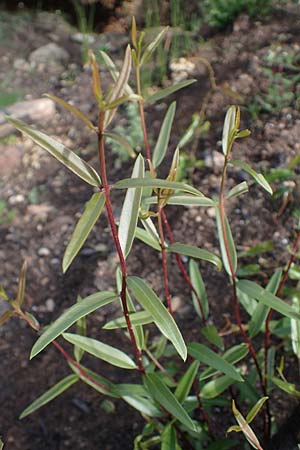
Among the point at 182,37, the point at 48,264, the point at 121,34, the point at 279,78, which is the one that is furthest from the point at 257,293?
the point at 121,34

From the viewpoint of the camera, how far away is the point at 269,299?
4.66ft

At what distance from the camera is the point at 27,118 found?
11.2 ft

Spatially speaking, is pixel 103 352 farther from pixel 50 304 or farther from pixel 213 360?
pixel 50 304

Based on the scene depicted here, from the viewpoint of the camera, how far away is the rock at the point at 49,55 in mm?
3949

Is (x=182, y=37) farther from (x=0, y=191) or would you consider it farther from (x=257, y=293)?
(x=257, y=293)

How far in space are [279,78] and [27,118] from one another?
1.44 m

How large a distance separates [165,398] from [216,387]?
0.23m

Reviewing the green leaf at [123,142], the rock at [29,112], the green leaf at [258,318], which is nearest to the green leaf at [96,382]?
the green leaf at [258,318]

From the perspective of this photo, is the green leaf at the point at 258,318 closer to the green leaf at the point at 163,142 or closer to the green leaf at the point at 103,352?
the green leaf at the point at 103,352

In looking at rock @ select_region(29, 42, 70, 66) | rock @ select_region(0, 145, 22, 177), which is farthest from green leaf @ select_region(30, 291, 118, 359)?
rock @ select_region(29, 42, 70, 66)

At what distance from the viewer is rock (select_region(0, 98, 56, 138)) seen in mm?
3355

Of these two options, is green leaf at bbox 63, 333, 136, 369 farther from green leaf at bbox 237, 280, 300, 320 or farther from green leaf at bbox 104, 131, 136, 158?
green leaf at bbox 104, 131, 136, 158

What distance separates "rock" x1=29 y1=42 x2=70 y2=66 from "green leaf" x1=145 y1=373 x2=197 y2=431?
2948 mm

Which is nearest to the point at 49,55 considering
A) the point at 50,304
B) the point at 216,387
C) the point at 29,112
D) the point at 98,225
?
the point at 29,112
